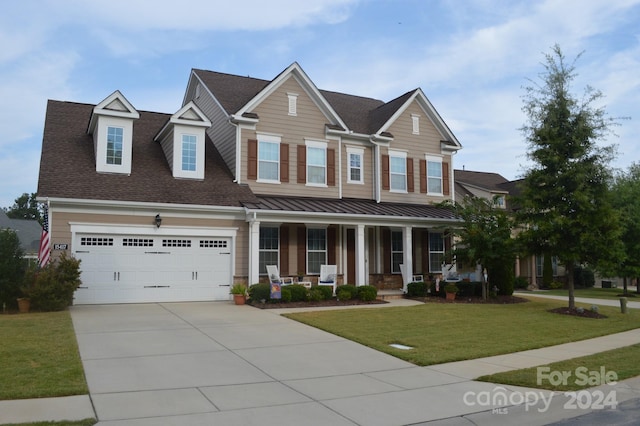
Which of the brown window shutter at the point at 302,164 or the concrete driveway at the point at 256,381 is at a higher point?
the brown window shutter at the point at 302,164

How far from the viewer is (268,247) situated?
19547 millimetres

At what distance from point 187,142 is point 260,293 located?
634 cm

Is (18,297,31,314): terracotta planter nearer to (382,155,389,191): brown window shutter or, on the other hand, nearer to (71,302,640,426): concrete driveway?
(71,302,640,426): concrete driveway

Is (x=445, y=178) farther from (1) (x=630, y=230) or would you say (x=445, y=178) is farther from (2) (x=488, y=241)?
(1) (x=630, y=230)

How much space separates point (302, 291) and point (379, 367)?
8.57m

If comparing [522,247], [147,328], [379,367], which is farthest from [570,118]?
[147,328]

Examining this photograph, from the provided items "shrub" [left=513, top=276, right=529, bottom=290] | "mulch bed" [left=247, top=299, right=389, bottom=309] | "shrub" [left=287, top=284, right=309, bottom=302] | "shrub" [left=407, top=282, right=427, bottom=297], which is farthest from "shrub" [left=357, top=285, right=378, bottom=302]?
"shrub" [left=513, top=276, right=529, bottom=290]

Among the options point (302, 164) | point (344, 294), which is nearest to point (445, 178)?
point (302, 164)

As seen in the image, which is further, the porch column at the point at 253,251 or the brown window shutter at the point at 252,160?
the brown window shutter at the point at 252,160

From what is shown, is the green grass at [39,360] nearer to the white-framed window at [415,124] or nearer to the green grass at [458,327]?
the green grass at [458,327]


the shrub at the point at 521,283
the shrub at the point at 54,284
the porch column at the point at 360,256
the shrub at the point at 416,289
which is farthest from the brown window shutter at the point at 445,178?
the shrub at the point at 54,284

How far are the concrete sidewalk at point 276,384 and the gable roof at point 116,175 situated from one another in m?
5.72

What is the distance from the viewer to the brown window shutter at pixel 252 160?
19875 millimetres

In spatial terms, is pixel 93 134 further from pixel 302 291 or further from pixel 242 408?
pixel 242 408
